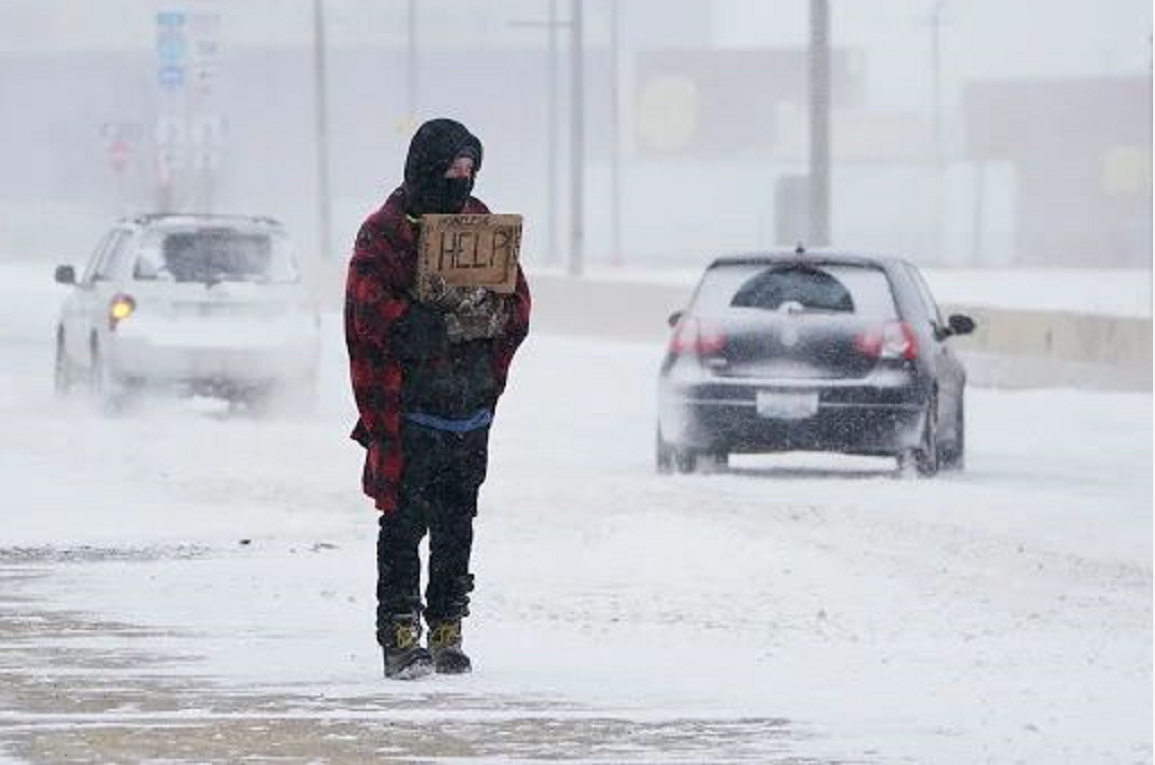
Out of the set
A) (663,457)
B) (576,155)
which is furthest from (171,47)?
(663,457)

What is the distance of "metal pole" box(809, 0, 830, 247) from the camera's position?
40.4 m

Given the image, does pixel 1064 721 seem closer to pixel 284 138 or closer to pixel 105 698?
pixel 105 698

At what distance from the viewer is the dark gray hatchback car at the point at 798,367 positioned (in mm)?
23875

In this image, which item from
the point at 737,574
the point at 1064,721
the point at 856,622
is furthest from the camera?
the point at 737,574

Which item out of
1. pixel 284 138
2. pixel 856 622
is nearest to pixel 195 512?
pixel 856 622

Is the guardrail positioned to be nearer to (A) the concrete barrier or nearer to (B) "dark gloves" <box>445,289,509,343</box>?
(A) the concrete barrier

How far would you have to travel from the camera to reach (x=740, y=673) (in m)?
12.8

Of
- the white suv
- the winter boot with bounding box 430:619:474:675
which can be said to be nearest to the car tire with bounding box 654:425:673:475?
the white suv

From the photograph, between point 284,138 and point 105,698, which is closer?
point 105,698

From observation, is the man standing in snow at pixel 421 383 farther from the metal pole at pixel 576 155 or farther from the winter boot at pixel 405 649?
the metal pole at pixel 576 155

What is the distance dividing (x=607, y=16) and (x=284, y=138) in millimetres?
16036

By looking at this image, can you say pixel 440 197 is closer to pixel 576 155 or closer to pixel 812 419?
pixel 812 419

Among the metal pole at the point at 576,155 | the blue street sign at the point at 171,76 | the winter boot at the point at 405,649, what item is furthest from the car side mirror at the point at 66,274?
the blue street sign at the point at 171,76

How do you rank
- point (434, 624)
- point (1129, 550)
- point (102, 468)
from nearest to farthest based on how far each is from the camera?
point (434, 624) < point (1129, 550) < point (102, 468)
